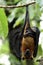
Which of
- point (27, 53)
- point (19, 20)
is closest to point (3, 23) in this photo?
point (27, 53)

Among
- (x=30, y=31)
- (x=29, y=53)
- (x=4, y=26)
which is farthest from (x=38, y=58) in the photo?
(x=4, y=26)

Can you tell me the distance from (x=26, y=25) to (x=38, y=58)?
1.67ft

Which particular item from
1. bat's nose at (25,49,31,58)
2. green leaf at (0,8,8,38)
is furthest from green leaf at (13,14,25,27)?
green leaf at (0,8,8,38)

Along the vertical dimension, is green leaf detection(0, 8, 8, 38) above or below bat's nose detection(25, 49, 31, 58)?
above

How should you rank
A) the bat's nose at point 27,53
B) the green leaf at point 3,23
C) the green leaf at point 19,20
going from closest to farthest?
the green leaf at point 3,23 → the bat's nose at point 27,53 → the green leaf at point 19,20

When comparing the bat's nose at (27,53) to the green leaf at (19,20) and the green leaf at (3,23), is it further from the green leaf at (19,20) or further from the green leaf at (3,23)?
the green leaf at (3,23)

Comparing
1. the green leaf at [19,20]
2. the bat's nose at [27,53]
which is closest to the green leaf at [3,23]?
the bat's nose at [27,53]

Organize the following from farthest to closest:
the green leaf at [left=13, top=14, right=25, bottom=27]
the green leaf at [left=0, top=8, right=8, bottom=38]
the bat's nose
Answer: the green leaf at [left=13, top=14, right=25, bottom=27], the bat's nose, the green leaf at [left=0, top=8, right=8, bottom=38]

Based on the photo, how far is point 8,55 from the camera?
231cm

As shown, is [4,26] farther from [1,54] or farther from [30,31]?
[1,54]

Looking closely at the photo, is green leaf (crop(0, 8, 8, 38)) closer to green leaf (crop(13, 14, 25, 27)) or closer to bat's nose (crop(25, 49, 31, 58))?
A: bat's nose (crop(25, 49, 31, 58))

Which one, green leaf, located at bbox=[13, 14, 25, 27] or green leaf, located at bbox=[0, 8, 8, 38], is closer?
green leaf, located at bbox=[0, 8, 8, 38]

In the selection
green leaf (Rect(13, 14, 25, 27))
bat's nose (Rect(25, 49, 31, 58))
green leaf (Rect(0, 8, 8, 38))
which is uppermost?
green leaf (Rect(0, 8, 8, 38))

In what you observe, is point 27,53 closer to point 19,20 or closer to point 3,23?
point 19,20
